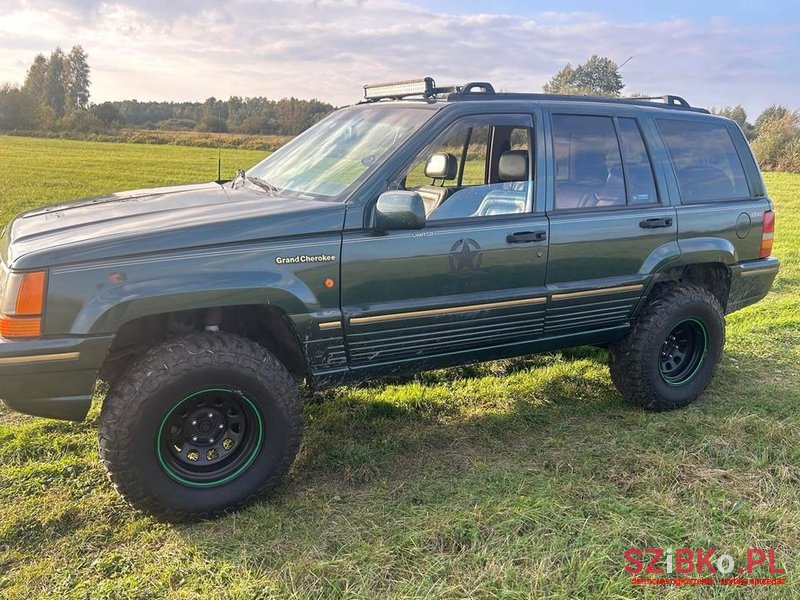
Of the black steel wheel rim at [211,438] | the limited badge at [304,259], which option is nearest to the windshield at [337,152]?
the limited badge at [304,259]

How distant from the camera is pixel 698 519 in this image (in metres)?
3.01

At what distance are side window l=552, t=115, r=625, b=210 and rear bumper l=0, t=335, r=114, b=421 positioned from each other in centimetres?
257

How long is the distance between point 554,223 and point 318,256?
1.43m

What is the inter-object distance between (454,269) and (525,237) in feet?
1.61

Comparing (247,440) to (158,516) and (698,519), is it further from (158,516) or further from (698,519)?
(698,519)

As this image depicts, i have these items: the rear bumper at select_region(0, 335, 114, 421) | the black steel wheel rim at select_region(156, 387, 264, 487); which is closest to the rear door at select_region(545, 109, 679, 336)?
the black steel wheel rim at select_region(156, 387, 264, 487)

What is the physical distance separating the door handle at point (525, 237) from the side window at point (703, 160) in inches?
47.9

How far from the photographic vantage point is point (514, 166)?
12.2 feet

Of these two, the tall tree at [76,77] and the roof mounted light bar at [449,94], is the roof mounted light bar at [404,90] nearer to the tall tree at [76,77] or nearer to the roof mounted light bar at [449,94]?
the roof mounted light bar at [449,94]

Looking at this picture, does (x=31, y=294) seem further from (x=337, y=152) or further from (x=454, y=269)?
(x=454, y=269)

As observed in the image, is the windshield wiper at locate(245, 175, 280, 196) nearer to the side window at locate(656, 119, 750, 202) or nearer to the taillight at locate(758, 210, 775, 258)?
the side window at locate(656, 119, 750, 202)

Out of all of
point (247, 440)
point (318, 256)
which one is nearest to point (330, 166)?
point (318, 256)

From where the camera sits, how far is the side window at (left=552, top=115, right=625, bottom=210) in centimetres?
375

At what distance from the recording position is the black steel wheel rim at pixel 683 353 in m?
4.36
